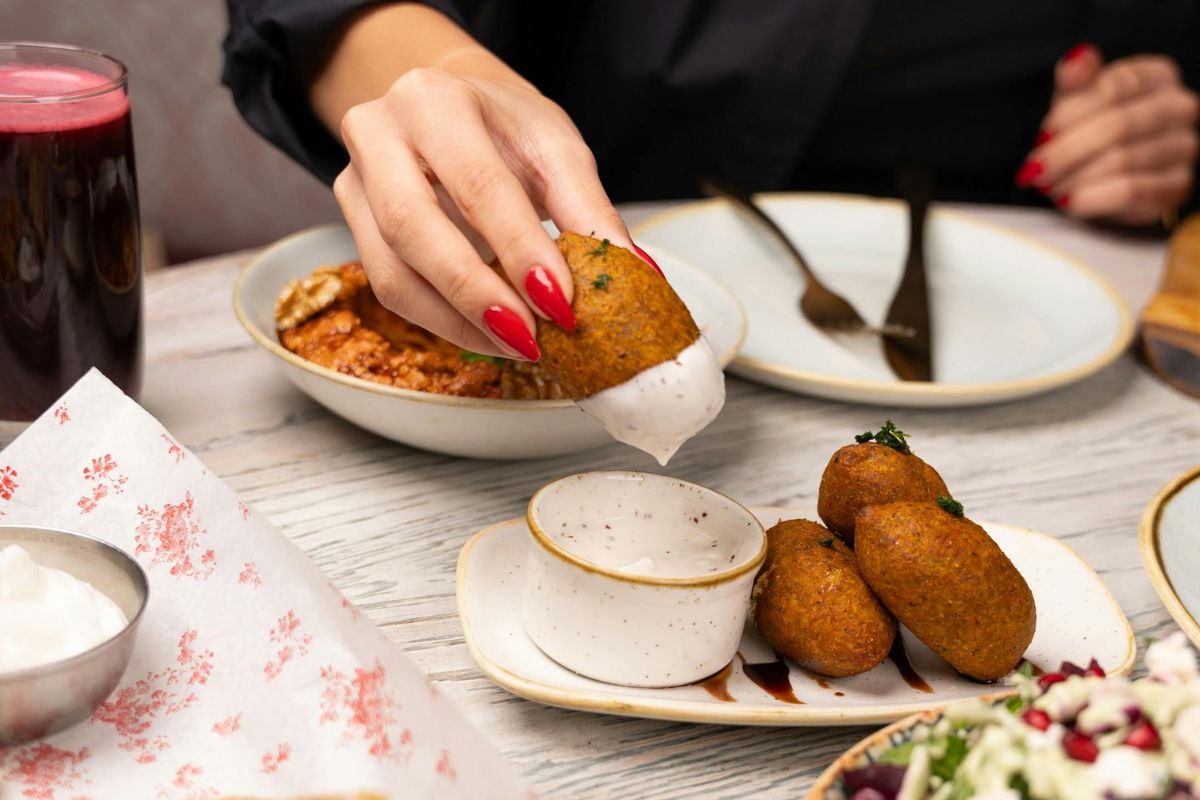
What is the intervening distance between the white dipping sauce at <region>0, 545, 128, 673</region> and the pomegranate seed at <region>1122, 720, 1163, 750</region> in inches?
29.7

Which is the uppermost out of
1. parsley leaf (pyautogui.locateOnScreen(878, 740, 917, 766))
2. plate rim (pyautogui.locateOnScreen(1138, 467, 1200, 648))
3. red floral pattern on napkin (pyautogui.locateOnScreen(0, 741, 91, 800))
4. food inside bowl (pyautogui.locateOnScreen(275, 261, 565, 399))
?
parsley leaf (pyautogui.locateOnScreen(878, 740, 917, 766))

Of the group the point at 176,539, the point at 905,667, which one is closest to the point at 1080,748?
the point at 905,667

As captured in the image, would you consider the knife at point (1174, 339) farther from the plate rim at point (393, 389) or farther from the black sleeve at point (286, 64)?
the black sleeve at point (286, 64)

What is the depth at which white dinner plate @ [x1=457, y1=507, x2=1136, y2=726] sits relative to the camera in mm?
1003

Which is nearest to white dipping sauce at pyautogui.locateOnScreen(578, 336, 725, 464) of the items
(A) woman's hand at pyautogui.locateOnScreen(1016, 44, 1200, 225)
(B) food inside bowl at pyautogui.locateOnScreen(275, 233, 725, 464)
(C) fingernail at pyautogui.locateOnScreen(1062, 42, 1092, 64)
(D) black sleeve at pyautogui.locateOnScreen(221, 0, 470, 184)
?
(B) food inside bowl at pyautogui.locateOnScreen(275, 233, 725, 464)

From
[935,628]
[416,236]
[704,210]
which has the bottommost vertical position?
[704,210]

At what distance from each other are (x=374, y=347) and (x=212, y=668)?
0.52 metres

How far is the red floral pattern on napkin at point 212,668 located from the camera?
919mm

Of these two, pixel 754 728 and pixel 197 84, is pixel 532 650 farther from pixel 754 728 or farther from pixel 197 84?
pixel 197 84

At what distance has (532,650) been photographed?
1.09 metres

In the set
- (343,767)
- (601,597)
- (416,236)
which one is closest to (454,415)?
(416,236)

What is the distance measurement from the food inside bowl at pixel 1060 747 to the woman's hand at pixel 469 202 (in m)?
0.48

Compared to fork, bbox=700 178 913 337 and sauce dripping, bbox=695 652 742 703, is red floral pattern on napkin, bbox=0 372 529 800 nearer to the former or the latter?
sauce dripping, bbox=695 652 742 703

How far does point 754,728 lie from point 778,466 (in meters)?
0.53
